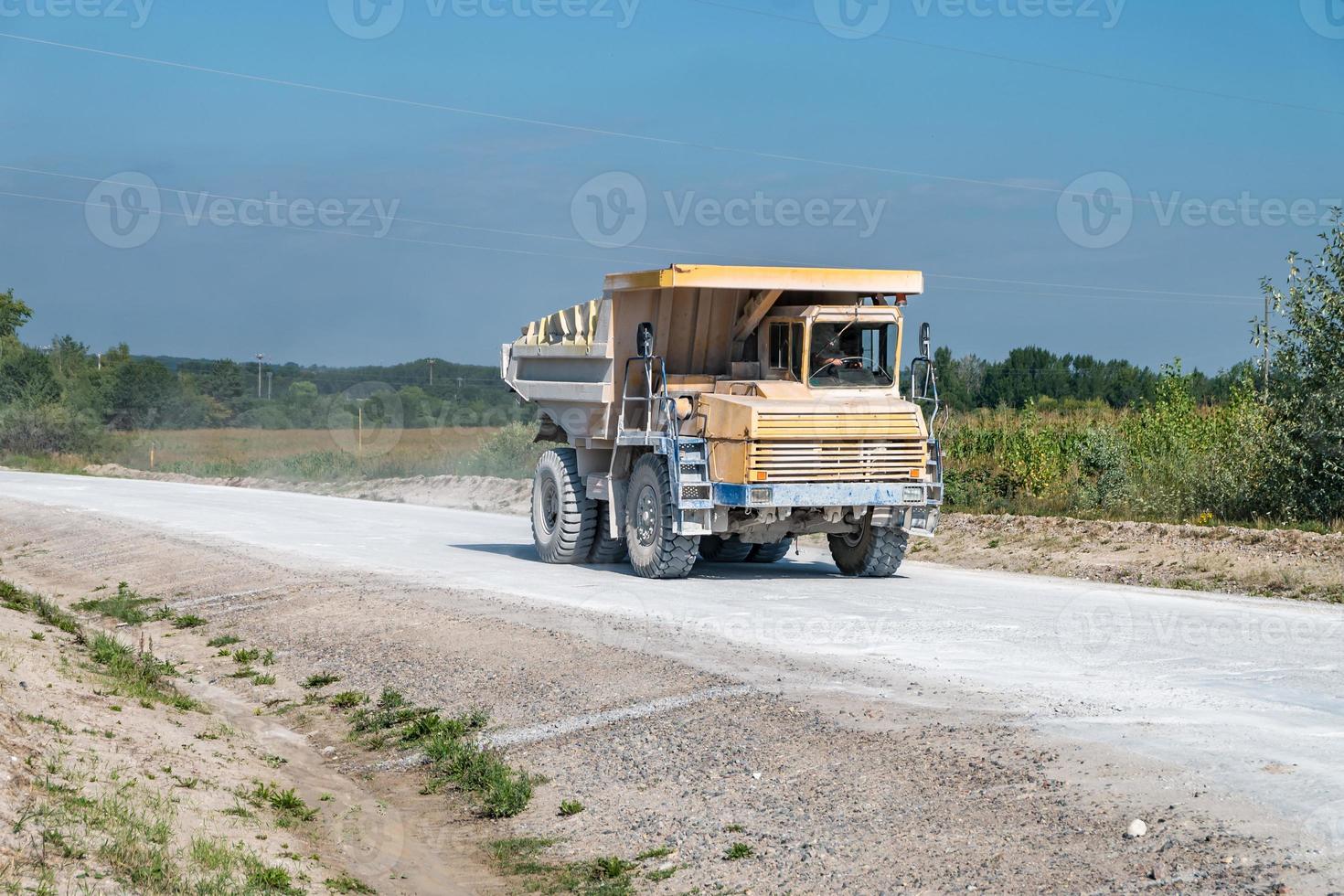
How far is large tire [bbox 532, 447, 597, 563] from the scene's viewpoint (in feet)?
61.2

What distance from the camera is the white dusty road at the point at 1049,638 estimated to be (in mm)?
7898

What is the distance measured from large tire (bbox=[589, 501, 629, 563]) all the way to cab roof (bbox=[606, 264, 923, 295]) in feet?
10.7

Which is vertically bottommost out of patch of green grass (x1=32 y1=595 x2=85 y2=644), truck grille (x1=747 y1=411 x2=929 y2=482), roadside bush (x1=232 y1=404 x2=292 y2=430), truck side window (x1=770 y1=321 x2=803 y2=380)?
patch of green grass (x1=32 y1=595 x2=85 y2=644)

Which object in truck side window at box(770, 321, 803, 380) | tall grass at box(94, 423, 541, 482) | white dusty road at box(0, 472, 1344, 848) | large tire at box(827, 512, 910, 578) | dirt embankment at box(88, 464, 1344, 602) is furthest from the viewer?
tall grass at box(94, 423, 541, 482)

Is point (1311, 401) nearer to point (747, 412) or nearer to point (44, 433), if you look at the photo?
point (747, 412)

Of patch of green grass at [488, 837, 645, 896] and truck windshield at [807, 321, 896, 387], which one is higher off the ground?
truck windshield at [807, 321, 896, 387]

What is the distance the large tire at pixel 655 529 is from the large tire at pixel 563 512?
1.52 m

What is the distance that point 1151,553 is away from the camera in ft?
60.0

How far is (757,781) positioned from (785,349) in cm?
920

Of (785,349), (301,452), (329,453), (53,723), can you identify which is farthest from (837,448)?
(301,452)

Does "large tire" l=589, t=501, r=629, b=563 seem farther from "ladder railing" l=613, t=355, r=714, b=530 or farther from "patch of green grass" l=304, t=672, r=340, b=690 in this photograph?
"patch of green grass" l=304, t=672, r=340, b=690

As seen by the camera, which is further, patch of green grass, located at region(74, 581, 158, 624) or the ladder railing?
patch of green grass, located at region(74, 581, 158, 624)

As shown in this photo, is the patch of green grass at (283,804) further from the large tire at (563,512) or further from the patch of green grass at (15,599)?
the large tire at (563,512)

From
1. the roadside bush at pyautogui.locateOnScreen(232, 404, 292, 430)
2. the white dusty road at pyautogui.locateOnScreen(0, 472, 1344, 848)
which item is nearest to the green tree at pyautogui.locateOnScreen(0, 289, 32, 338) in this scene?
the roadside bush at pyautogui.locateOnScreen(232, 404, 292, 430)
